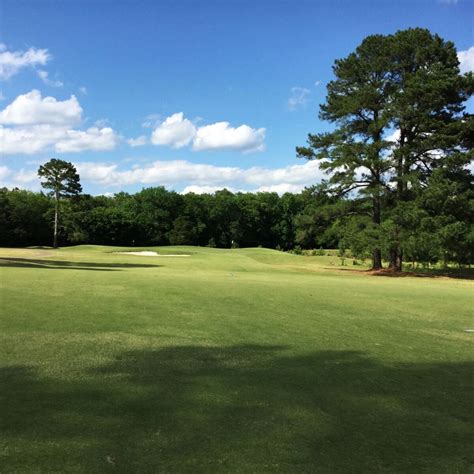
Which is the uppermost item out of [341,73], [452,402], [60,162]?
[341,73]

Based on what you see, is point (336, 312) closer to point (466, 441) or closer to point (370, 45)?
point (466, 441)

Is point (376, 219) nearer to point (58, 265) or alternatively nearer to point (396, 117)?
point (396, 117)

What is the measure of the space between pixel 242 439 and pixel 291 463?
60cm

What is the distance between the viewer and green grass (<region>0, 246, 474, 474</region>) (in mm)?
4293

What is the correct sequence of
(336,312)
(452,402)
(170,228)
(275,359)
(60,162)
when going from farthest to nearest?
1. (170,228)
2. (60,162)
3. (336,312)
4. (275,359)
5. (452,402)

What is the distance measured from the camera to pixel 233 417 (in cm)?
517

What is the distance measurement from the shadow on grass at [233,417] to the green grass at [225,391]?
0.02 m

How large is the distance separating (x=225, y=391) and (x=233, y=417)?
862mm

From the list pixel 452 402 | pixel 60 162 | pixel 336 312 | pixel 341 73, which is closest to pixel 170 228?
pixel 60 162

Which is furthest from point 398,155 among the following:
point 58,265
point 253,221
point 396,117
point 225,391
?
point 253,221

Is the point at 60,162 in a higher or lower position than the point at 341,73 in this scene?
lower

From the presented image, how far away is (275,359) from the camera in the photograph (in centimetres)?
788

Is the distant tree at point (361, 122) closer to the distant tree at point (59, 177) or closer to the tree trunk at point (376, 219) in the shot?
the tree trunk at point (376, 219)

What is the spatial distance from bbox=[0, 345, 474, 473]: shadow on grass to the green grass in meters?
0.02
